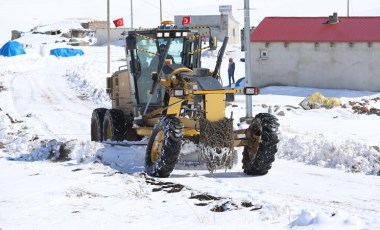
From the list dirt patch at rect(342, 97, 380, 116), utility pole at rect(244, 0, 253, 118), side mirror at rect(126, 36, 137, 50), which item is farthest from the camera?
dirt patch at rect(342, 97, 380, 116)

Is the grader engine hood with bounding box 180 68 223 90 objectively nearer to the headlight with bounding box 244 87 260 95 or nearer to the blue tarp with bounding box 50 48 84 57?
the headlight with bounding box 244 87 260 95

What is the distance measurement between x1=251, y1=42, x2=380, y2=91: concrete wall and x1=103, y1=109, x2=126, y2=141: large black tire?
23.9 meters

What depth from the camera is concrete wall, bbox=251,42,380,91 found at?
3628cm

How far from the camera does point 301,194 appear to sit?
33.1 feet

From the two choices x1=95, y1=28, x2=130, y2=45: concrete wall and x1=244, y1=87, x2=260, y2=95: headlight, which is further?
x1=95, y1=28, x2=130, y2=45: concrete wall

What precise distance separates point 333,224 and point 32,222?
145 inches

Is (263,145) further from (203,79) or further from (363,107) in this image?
(363,107)

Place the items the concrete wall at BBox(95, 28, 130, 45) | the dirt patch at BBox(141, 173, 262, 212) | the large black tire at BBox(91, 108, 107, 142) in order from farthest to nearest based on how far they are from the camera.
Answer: the concrete wall at BBox(95, 28, 130, 45) < the large black tire at BBox(91, 108, 107, 142) < the dirt patch at BBox(141, 173, 262, 212)

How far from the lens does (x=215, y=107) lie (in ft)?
38.1

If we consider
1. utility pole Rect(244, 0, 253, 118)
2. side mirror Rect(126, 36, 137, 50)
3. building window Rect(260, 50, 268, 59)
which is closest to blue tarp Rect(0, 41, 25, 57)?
building window Rect(260, 50, 268, 59)

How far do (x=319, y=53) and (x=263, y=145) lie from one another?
26.5 metres

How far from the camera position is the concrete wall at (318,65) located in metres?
36.3

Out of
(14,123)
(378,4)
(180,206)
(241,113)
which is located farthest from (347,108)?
(378,4)

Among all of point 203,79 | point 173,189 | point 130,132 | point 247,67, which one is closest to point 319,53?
point 247,67
